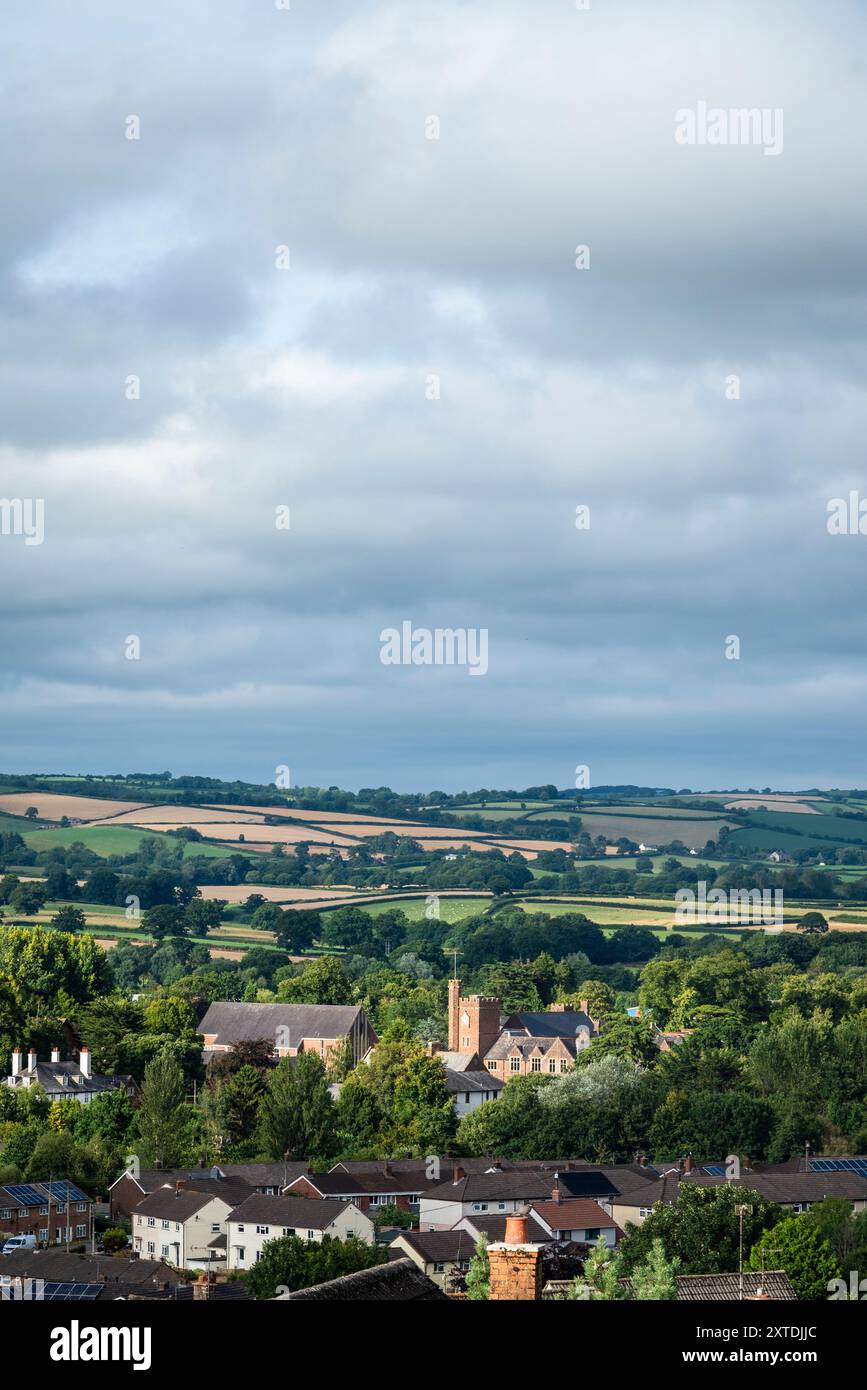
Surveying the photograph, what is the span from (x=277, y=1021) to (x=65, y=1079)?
114 ft

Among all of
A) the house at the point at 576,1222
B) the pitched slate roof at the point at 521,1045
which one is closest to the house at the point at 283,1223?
the house at the point at 576,1222

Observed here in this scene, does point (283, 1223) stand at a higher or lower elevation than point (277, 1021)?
lower

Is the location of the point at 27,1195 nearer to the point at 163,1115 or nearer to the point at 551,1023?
the point at 163,1115

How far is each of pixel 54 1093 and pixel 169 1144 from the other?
14.1 metres

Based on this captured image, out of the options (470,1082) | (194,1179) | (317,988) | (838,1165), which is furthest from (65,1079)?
(317,988)

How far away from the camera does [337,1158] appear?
94.8 meters

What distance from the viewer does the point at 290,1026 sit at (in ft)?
462

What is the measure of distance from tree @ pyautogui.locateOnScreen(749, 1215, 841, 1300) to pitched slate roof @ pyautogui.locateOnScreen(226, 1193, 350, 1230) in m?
18.1

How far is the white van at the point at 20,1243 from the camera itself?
72.5 m

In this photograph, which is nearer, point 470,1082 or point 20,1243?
point 20,1243

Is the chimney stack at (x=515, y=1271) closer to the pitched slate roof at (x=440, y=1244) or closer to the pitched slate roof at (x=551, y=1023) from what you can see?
the pitched slate roof at (x=440, y=1244)
